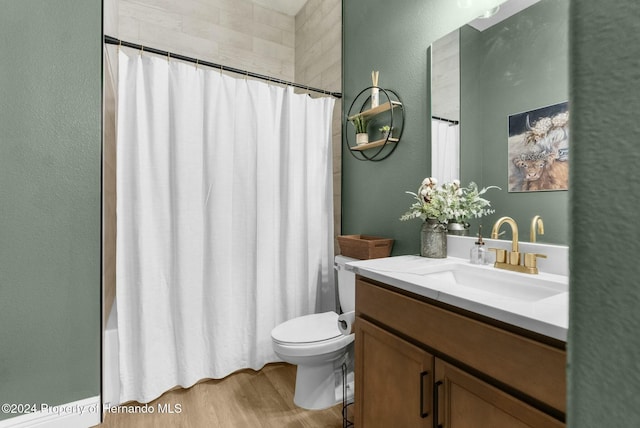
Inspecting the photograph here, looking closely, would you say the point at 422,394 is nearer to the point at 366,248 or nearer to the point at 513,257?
the point at 513,257

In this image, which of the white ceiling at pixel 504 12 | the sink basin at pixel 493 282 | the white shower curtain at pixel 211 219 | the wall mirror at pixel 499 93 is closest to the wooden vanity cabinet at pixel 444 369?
the sink basin at pixel 493 282

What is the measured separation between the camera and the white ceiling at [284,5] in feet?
9.10

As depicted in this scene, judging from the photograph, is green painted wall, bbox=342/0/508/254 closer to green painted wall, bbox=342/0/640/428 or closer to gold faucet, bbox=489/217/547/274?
gold faucet, bbox=489/217/547/274

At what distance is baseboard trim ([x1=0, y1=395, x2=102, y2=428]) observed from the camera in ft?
4.64

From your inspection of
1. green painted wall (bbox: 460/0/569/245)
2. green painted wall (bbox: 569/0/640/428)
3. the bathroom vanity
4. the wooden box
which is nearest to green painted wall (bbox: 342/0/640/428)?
green painted wall (bbox: 569/0/640/428)

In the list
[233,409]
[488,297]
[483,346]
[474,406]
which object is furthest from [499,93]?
[233,409]

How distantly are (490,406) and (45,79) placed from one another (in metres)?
2.19

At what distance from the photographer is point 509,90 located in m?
1.31

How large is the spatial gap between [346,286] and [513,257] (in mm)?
926

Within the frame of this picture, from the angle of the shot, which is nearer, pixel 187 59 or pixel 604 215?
pixel 604 215

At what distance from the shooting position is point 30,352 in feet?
4.74

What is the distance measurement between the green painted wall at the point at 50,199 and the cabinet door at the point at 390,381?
1344 mm

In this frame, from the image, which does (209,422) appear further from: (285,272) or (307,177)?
(307,177)

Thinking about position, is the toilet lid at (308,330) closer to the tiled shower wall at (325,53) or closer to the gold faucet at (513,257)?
the tiled shower wall at (325,53)
